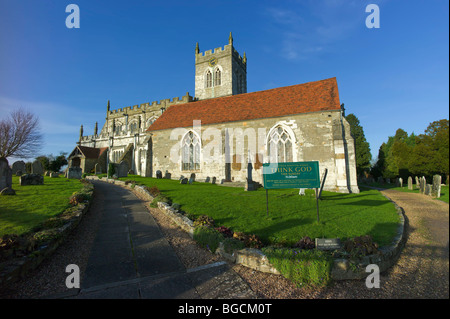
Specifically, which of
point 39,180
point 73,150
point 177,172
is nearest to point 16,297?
point 39,180

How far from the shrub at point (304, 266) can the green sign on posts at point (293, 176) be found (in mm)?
3468

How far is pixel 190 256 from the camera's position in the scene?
16.1 feet

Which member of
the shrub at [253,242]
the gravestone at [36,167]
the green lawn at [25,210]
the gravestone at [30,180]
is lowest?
the shrub at [253,242]

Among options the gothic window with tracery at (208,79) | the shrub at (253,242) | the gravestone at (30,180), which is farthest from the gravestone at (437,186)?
the gothic window with tracery at (208,79)

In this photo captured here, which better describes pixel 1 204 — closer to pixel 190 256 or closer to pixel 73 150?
pixel 190 256

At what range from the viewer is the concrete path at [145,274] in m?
3.47

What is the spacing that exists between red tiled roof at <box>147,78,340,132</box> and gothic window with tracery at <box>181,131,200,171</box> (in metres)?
1.45

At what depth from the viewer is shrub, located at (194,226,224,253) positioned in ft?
16.7

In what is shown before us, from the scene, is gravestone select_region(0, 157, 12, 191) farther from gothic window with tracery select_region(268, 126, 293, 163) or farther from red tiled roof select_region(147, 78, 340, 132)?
gothic window with tracery select_region(268, 126, 293, 163)

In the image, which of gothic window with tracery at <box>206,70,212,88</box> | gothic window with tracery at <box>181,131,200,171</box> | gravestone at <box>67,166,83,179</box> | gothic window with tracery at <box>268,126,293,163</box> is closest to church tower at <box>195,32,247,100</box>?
gothic window with tracery at <box>206,70,212,88</box>

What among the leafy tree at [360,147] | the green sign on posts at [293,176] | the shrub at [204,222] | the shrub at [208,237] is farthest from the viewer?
the leafy tree at [360,147]

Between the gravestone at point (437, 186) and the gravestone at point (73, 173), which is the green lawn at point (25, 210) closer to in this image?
the gravestone at point (73, 173)

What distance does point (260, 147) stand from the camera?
1808 centimetres
